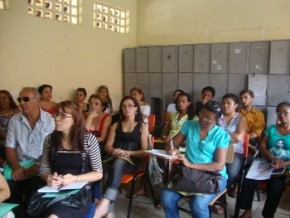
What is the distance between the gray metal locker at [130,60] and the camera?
6.20m

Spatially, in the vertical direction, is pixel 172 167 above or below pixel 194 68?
below

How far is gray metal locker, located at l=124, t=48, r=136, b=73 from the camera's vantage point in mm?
6199

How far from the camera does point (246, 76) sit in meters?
4.98

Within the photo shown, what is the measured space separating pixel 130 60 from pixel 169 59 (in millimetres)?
945

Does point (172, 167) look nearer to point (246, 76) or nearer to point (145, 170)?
point (145, 170)

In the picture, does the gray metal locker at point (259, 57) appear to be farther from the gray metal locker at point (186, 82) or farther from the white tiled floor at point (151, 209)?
the white tiled floor at point (151, 209)

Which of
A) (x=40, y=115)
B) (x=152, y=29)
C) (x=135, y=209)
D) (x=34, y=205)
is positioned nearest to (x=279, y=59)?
(x=152, y=29)

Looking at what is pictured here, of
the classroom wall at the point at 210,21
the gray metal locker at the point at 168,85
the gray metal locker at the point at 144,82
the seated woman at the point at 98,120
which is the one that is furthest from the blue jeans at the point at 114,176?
the classroom wall at the point at 210,21

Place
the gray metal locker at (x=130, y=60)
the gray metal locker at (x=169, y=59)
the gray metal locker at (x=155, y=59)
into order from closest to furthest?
the gray metal locker at (x=169, y=59) < the gray metal locker at (x=155, y=59) < the gray metal locker at (x=130, y=60)

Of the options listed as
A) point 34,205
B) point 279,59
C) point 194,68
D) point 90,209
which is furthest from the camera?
point 194,68

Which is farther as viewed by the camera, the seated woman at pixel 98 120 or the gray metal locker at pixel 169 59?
the gray metal locker at pixel 169 59

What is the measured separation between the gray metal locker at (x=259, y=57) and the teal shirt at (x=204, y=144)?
2.98 m

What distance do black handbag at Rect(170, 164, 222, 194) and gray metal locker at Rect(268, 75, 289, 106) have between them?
3.05 metres

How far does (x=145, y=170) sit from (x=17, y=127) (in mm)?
1193
